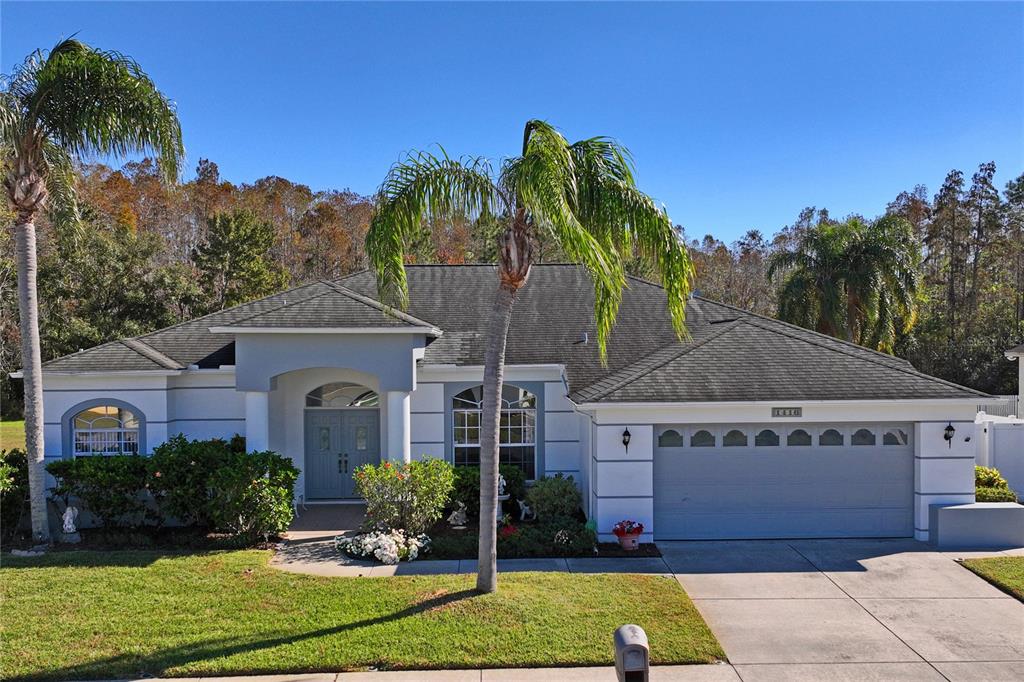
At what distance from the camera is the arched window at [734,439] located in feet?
40.1

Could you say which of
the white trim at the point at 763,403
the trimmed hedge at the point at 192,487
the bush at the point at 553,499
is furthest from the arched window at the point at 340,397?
the white trim at the point at 763,403

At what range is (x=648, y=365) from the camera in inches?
514

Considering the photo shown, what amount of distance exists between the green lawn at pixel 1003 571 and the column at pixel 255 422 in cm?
1216

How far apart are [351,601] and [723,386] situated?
7.05 meters

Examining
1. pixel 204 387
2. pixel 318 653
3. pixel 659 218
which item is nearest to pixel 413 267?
pixel 204 387

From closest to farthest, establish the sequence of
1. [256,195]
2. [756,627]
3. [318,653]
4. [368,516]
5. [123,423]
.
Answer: [318,653]
[756,627]
[368,516]
[123,423]
[256,195]

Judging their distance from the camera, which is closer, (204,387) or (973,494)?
(973,494)

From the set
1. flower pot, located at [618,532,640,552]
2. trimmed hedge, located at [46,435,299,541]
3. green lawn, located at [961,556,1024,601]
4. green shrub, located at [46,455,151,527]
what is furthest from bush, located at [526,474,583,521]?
green shrub, located at [46,455,151,527]

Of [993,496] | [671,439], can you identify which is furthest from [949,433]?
[671,439]

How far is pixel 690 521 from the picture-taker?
12164mm

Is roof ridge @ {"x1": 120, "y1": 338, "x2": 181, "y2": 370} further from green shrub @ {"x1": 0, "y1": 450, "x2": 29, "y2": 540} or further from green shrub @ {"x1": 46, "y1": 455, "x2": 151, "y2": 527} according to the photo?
green shrub @ {"x1": 0, "y1": 450, "x2": 29, "y2": 540}

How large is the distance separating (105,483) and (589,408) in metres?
8.52

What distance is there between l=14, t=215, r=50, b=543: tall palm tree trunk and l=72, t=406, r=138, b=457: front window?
7.38 feet

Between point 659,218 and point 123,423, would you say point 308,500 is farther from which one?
point 659,218
